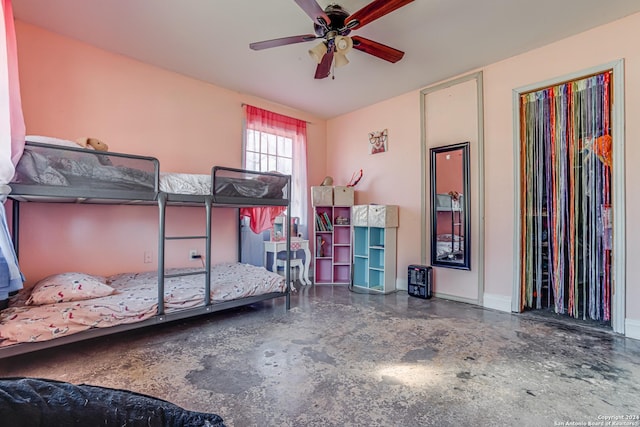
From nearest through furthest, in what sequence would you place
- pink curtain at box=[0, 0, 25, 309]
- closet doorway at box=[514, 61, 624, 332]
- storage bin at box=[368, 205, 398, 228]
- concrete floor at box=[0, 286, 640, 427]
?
concrete floor at box=[0, 286, 640, 427] < pink curtain at box=[0, 0, 25, 309] < closet doorway at box=[514, 61, 624, 332] < storage bin at box=[368, 205, 398, 228]

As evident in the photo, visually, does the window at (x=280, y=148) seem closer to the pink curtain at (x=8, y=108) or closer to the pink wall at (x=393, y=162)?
the pink wall at (x=393, y=162)

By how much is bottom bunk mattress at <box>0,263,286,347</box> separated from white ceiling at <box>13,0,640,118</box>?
88.5 inches

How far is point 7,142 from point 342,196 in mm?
3573

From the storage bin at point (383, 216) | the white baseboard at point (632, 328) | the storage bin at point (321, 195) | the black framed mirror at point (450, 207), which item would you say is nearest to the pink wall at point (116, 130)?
the storage bin at point (321, 195)

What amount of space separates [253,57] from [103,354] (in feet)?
9.95

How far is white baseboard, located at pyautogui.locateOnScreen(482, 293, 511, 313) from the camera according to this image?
3.25 meters

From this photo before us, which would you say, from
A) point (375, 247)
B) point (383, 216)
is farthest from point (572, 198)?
point (375, 247)

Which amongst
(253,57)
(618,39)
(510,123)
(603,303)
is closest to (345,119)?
(253,57)

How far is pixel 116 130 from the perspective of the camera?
3.19 meters

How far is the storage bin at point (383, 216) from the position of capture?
4.07m

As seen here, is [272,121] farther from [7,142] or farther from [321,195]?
[7,142]

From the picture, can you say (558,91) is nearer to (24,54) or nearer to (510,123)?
(510,123)

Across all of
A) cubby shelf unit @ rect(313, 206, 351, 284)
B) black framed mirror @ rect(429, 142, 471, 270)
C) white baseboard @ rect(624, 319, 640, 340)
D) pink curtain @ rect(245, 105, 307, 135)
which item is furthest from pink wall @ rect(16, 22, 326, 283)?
white baseboard @ rect(624, 319, 640, 340)

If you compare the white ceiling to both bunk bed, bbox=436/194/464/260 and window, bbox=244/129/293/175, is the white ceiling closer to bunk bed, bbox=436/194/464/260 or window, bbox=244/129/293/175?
window, bbox=244/129/293/175
